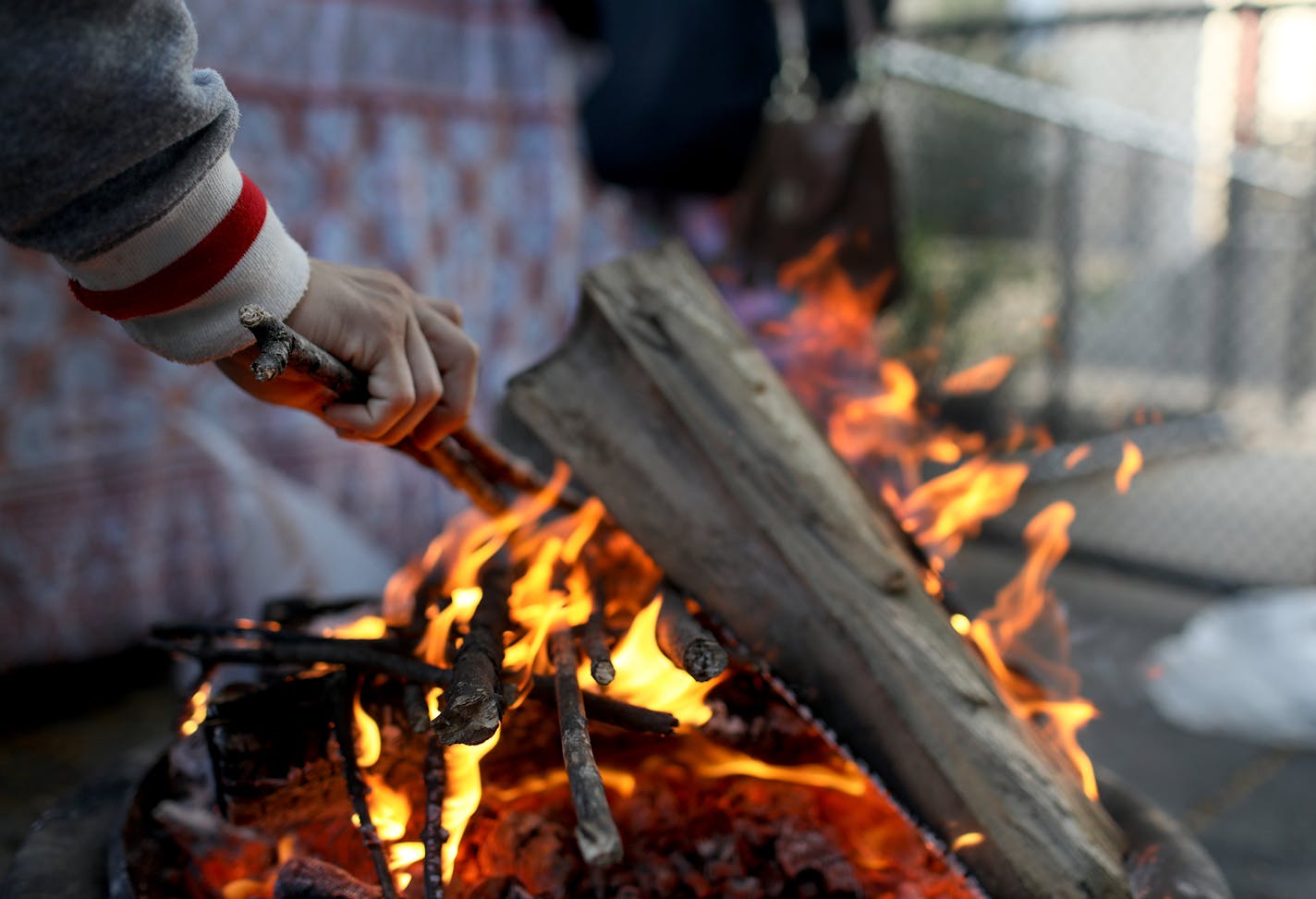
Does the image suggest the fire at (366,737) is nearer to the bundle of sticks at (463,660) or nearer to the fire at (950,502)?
the bundle of sticks at (463,660)

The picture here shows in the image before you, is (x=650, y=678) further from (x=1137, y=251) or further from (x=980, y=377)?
(x=1137, y=251)

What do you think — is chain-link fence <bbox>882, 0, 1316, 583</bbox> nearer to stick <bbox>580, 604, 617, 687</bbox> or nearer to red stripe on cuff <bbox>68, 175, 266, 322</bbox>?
stick <bbox>580, 604, 617, 687</bbox>

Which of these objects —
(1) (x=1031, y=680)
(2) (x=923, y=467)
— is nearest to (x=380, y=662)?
(1) (x=1031, y=680)

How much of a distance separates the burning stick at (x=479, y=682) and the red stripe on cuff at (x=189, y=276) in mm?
547

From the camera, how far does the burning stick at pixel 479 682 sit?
3.62 feet

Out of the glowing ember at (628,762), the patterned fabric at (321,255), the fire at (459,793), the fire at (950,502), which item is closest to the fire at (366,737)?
the glowing ember at (628,762)

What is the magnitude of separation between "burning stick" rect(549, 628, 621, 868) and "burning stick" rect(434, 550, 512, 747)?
0.26ft

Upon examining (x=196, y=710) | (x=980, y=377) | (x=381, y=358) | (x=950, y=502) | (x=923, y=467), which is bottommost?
(x=923, y=467)

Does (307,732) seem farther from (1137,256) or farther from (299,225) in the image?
(1137,256)

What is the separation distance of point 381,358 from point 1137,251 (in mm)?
6609

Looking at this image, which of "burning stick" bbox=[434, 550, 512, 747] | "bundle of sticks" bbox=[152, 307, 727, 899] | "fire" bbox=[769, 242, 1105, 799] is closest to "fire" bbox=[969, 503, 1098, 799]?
"fire" bbox=[769, 242, 1105, 799]

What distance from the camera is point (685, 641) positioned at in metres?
1.29

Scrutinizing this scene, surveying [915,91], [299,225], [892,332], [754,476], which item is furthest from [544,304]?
[915,91]

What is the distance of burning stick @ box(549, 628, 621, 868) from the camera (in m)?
0.91
